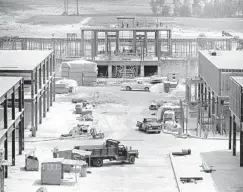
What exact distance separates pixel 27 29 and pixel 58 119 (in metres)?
99.1

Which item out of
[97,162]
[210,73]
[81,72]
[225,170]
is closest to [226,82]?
[210,73]

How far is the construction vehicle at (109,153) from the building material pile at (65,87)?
98.2 ft

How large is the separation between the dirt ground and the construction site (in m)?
0.06

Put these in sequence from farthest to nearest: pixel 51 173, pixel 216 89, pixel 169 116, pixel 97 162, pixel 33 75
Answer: pixel 169 116 → pixel 216 89 → pixel 33 75 → pixel 97 162 → pixel 51 173

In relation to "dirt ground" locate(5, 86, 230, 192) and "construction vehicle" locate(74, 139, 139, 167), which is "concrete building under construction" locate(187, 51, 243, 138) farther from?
"construction vehicle" locate(74, 139, 139, 167)

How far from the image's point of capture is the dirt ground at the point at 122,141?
137ft

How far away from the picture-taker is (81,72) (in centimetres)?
8400

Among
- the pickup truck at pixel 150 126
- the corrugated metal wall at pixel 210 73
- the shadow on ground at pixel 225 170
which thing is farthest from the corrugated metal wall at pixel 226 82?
the shadow on ground at pixel 225 170

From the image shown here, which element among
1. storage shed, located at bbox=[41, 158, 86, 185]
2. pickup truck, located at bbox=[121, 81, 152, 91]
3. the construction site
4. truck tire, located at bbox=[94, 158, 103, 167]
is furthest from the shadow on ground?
pickup truck, located at bbox=[121, 81, 152, 91]

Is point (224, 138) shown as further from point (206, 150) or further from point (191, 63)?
point (191, 63)

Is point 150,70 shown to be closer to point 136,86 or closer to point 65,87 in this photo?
point 136,86

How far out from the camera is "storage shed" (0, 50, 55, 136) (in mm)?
55344

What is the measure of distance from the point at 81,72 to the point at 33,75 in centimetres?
2835

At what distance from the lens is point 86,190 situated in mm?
40531
